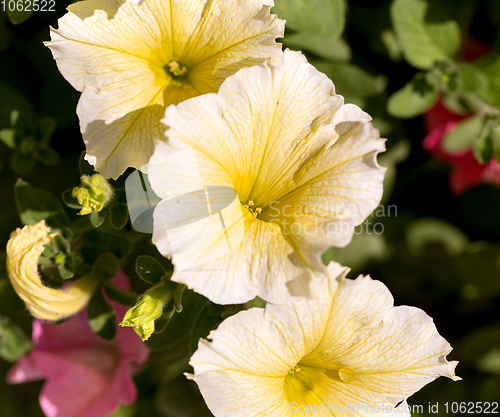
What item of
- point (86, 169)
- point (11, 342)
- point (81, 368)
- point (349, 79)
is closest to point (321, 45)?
point (349, 79)

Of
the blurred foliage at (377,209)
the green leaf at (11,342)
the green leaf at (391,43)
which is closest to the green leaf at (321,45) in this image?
the blurred foliage at (377,209)

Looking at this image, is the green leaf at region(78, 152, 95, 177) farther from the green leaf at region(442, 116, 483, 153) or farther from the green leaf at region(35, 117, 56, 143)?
the green leaf at region(442, 116, 483, 153)

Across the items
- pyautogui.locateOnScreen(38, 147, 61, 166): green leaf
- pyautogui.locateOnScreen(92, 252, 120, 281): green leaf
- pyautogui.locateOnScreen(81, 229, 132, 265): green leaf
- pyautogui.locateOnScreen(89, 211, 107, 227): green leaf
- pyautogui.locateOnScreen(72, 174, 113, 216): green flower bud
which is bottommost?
pyautogui.locateOnScreen(92, 252, 120, 281): green leaf

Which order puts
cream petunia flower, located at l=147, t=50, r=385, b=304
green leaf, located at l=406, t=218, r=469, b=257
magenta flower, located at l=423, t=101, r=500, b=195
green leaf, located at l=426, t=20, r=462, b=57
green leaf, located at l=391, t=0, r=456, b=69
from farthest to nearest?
green leaf, located at l=406, t=218, r=469, b=257
magenta flower, located at l=423, t=101, r=500, b=195
green leaf, located at l=426, t=20, r=462, b=57
green leaf, located at l=391, t=0, r=456, b=69
cream petunia flower, located at l=147, t=50, r=385, b=304

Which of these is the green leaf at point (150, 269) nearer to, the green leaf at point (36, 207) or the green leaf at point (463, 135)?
the green leaf at point (36, 207)

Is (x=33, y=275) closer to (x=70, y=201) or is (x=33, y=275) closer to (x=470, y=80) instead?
(x=70, y=201)

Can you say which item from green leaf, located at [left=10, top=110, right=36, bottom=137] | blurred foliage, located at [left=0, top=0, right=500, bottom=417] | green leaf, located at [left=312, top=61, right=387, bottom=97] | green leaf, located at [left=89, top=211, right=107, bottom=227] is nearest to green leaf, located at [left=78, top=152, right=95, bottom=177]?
blurred foliage, located at [left=0, top=0, right=500, bottom=417]
